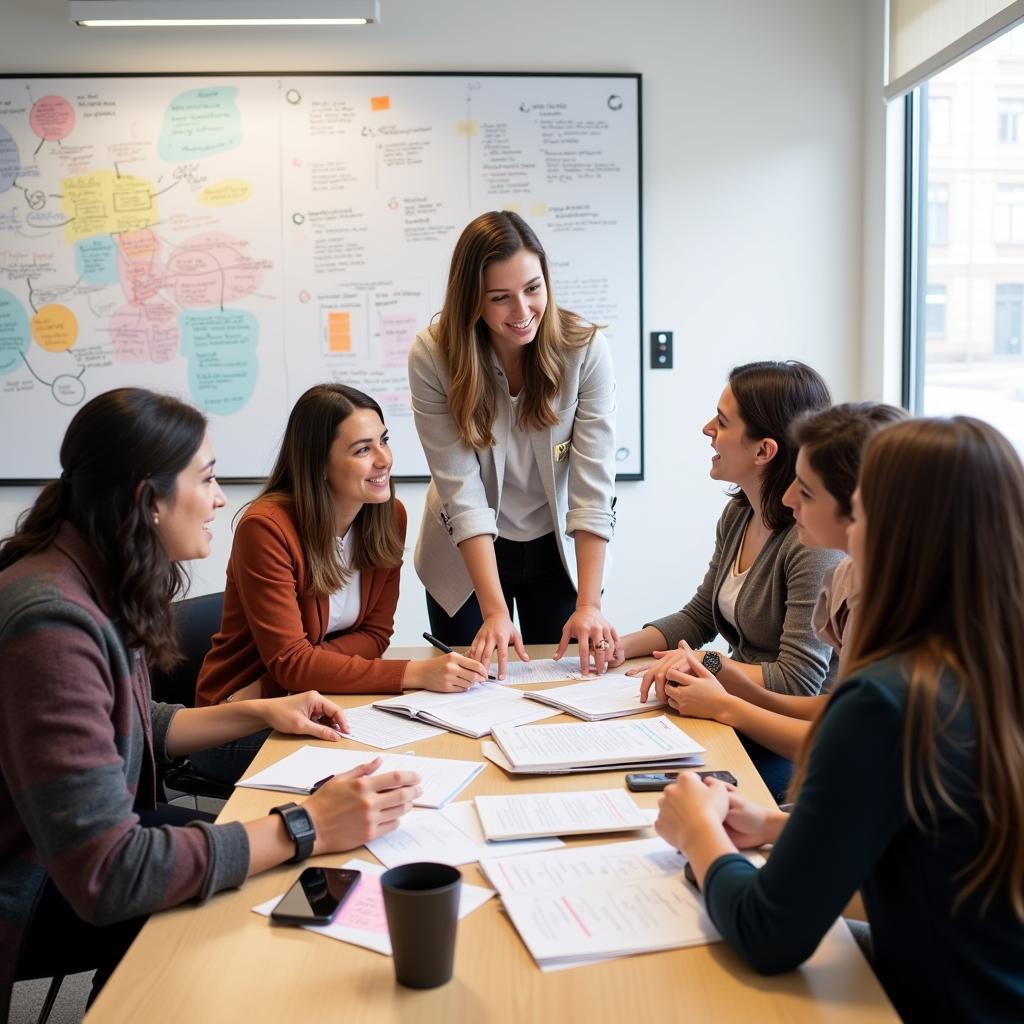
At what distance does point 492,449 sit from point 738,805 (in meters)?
1.21

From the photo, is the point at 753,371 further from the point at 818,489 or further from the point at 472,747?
the point at 472,747

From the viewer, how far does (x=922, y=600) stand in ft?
3.13

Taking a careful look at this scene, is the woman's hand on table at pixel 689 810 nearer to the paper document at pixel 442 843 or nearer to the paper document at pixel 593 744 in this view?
the paper document at pixel 442 843

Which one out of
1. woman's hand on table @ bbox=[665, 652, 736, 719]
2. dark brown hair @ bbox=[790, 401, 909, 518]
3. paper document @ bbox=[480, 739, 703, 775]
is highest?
dark brown hair @ bbox=[790, 401, 909, 518]

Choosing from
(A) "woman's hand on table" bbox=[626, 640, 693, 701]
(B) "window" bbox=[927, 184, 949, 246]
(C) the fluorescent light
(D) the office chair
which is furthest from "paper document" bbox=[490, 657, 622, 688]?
(C) the fluorescent light

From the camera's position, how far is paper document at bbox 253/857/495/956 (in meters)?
1.03

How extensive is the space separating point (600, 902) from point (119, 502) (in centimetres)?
72

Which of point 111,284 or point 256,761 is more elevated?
point 111,284

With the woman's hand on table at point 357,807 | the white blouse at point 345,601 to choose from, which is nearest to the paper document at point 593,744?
the woman's hand on table at point 357,807

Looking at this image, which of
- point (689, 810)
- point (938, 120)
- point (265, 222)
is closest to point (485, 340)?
point (689, 810)

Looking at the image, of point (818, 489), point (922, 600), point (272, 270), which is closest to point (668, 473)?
point (272, 270)

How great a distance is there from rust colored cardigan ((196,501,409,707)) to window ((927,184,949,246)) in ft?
7.31

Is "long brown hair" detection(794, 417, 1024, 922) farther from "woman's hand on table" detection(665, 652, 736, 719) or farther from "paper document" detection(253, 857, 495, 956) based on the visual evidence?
"woman's hand on table" detection(665, 652, 736, 719)

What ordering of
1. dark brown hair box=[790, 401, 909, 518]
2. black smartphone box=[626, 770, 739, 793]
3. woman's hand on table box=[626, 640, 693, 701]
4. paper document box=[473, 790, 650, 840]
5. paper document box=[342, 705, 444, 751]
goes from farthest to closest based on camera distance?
1. woman's hand on table box=[626, 640, 693, 701]
2. paper document box=[342, 705, 444, 751]
3. dark brown hair box=[790, 401, 909, 518]
4. black smartphone box=[626, 770, 739, 793]
5. paper document box=[473, 790, 650, 840]
